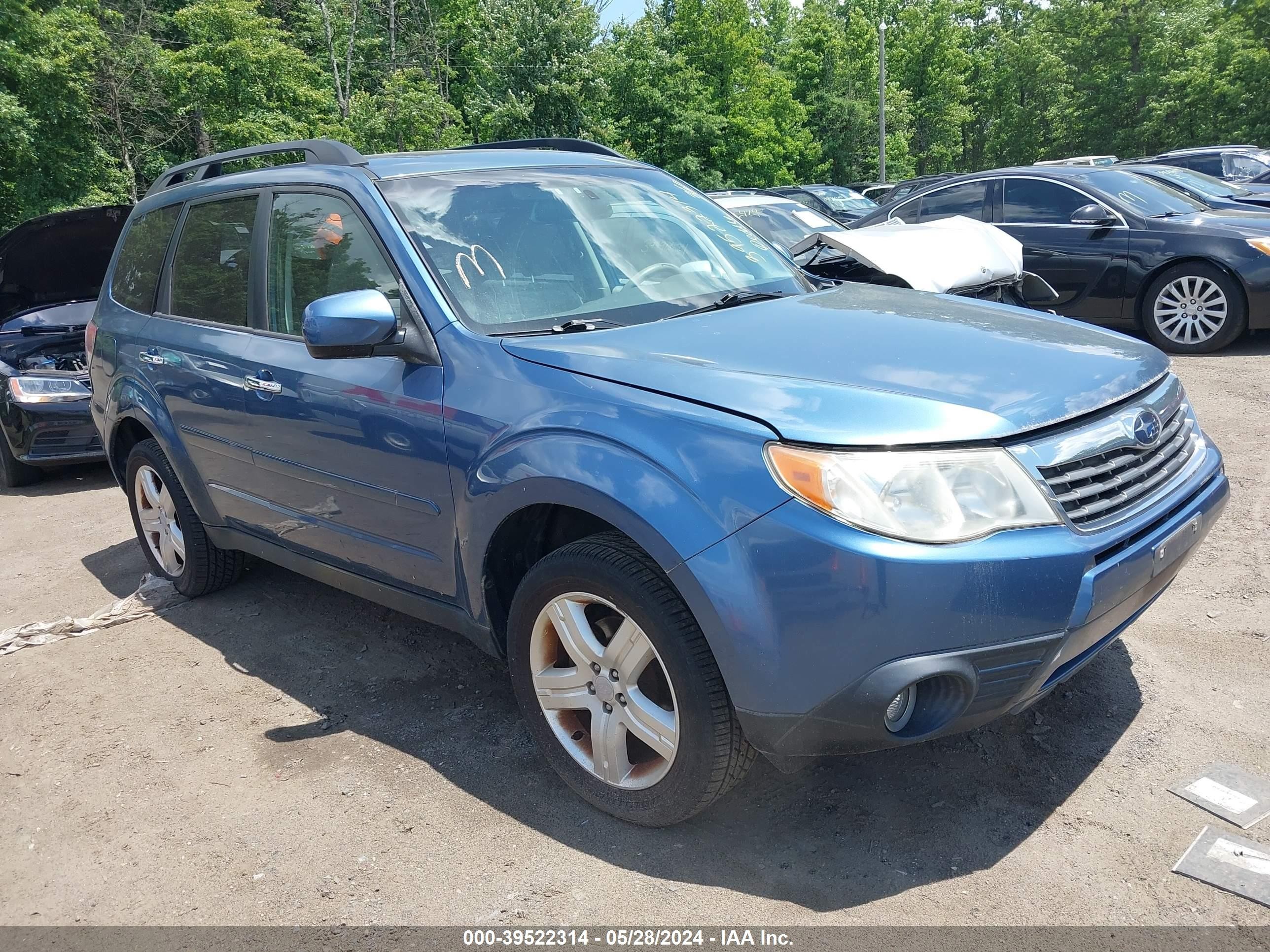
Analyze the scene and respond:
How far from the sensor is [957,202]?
10.4 meters

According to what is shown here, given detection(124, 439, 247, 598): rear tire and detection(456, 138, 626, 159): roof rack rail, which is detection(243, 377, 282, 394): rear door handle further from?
detection(456, 138, 626, 159): roof rack rail

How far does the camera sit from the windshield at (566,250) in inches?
127

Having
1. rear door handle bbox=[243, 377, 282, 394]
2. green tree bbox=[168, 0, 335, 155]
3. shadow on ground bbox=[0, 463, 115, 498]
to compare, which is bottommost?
shadow on ground bbox=[0, 463, 115, 498]

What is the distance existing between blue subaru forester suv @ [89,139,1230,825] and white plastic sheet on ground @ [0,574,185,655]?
0.99 m

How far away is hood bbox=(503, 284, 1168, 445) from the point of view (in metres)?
2.39

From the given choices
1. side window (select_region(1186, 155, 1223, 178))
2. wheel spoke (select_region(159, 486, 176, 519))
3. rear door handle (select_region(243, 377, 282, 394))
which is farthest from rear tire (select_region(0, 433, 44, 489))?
side window (select_region(1186, 155, 1223, 178))

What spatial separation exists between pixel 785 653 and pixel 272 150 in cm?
284

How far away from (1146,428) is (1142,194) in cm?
775

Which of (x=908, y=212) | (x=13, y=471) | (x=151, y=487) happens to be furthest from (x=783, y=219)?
(x=151, y=487)

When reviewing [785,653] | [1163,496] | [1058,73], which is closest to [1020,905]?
[785,653]

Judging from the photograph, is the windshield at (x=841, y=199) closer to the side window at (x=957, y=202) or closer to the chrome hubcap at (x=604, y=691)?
the side window at (x=957, y=202)

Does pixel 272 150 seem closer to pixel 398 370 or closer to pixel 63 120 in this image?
pixel 398 370

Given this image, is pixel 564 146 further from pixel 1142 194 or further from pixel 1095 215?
pixel 1142 194

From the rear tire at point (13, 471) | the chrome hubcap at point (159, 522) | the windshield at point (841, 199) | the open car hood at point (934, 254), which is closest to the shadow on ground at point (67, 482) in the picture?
the rear tire at point (13, 471)
